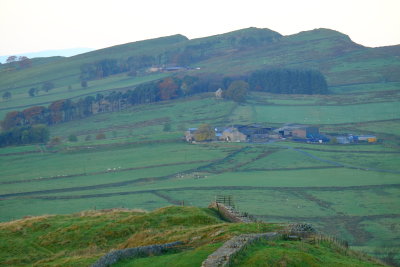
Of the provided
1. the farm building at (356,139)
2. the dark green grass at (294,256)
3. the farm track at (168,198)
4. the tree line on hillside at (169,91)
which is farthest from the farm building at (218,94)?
the dark green grass at (294,256)

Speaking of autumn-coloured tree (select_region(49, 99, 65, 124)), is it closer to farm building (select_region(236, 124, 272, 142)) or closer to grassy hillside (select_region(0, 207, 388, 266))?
farm building (select_region(236, 124, 272, 142))

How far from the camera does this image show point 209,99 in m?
152

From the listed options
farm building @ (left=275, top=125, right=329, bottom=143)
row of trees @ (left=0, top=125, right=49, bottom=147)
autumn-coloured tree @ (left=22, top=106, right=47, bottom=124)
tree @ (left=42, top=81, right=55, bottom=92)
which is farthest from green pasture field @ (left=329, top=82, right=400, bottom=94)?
tree @ (left=42, top=81, right=55, bottom=92)

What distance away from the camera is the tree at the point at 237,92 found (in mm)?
147875

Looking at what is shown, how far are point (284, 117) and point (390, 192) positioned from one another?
6276 cm

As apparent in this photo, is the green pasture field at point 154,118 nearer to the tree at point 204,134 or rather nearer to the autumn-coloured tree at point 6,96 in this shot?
the tree at point 204,134

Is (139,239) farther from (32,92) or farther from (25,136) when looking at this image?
(32,92)

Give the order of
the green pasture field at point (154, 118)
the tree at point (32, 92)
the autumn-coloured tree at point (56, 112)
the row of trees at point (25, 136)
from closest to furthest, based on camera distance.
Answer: the row of trees at point (25, 136) < the green pasture field at point (154, 118) < the autumn-coloured tree at point (56, 112) < the tree at point (32, 92)

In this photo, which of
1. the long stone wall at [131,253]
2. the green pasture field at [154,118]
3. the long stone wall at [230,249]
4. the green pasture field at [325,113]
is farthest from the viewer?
the green pasture field at [154,118]

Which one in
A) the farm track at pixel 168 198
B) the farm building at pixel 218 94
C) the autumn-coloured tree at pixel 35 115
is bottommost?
the farm track at pixel 168 198

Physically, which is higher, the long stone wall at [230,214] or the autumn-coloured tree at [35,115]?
the autumn-coloured tree at [35,115]

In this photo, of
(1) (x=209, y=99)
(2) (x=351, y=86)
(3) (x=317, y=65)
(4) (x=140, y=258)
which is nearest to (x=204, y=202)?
(4) (x=140, y=258)

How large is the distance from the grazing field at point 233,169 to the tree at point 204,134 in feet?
15.2

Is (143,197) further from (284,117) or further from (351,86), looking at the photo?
(351,86)
